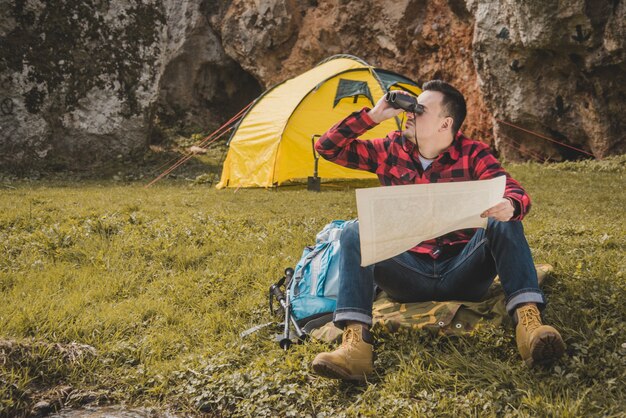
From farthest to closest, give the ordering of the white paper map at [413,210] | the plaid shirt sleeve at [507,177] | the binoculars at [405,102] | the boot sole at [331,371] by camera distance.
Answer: the binoculars at [405,102] < the plaid shirt sleeve at [507,177] < the boot sole at [331,371] < the white paper map at [413,210]

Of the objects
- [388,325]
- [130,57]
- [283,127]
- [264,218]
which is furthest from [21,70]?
[388,325]

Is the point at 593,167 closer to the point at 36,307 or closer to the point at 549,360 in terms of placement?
the point at 549,360

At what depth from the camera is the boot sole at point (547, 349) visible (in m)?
2.78

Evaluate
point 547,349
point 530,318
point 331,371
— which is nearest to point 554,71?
point 530,318

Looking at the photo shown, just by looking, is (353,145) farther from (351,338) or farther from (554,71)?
(554,71)

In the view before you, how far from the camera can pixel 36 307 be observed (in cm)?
401

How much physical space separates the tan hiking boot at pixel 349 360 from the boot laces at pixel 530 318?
804 mm

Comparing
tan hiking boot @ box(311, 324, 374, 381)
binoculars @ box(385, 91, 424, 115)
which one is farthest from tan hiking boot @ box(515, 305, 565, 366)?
binoculars @ box(385, 91, 424, 115)

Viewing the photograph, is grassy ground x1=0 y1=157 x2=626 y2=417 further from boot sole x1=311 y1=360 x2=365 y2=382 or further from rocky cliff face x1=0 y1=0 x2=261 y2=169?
rocky cliff face x1=0 y1=0 x2=261 y2=169

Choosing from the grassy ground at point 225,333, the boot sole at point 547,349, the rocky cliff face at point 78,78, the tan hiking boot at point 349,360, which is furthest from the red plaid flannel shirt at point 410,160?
the rocky cliff face at point 78,78

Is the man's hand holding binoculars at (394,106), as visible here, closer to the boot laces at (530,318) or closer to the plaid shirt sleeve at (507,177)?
the plaid shirt sleeve at (507,177)

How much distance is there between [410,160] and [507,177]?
0.60 m

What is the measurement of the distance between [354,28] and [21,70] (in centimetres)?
840

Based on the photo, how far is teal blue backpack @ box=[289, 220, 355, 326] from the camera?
12.4ft
